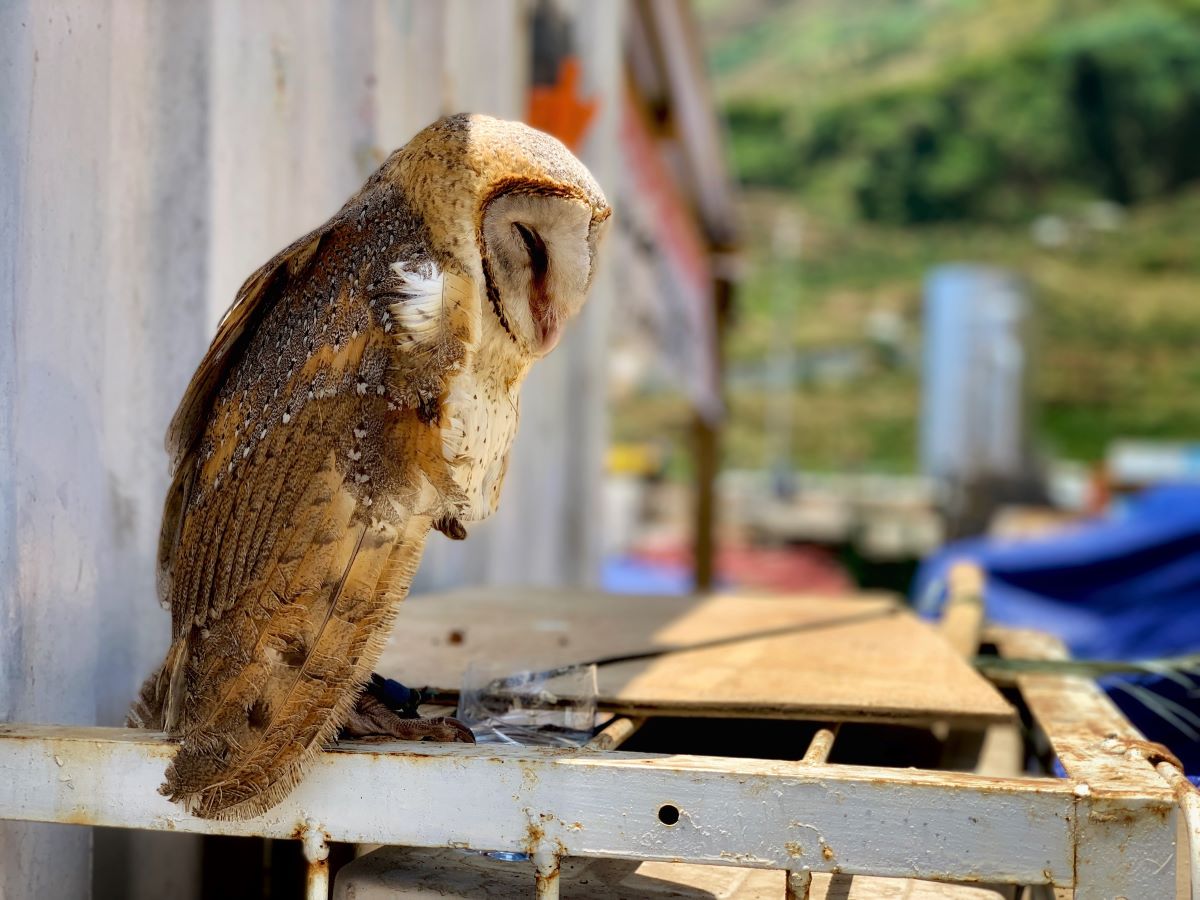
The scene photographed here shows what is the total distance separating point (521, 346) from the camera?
170cm

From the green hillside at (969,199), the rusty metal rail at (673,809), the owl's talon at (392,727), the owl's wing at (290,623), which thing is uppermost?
the green hillside at (969,199)

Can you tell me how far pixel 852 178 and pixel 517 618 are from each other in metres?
69.5

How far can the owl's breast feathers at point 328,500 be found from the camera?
62.3 inches

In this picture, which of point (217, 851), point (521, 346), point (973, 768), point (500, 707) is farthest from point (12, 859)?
point (973, 768)

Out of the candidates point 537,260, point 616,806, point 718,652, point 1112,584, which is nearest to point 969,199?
point 1112,584

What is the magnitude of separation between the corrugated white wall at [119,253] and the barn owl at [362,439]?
0.35 meters

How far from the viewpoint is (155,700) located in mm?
1870

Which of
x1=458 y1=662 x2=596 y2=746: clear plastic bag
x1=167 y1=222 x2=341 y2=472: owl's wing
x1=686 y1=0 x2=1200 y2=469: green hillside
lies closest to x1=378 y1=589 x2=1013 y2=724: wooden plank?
x1=458 y1=662 x2=596 y2=746: clear plastic bag

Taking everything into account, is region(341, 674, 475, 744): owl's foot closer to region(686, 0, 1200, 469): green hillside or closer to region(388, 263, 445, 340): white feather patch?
region(388, 263, 445, 340): white feather patch

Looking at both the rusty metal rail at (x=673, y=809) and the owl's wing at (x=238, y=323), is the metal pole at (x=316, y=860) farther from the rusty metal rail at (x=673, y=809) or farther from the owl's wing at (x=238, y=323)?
the owl's wing at (x=238, y=323)

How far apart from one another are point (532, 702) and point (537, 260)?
0.77 metres

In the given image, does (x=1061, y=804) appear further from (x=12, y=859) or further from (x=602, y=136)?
(x=602, y=136)

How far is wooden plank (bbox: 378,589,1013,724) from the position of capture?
2.09m

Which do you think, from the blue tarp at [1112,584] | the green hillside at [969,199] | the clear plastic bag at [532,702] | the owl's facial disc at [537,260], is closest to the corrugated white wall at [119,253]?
the clear plastic bag at [532,702]
